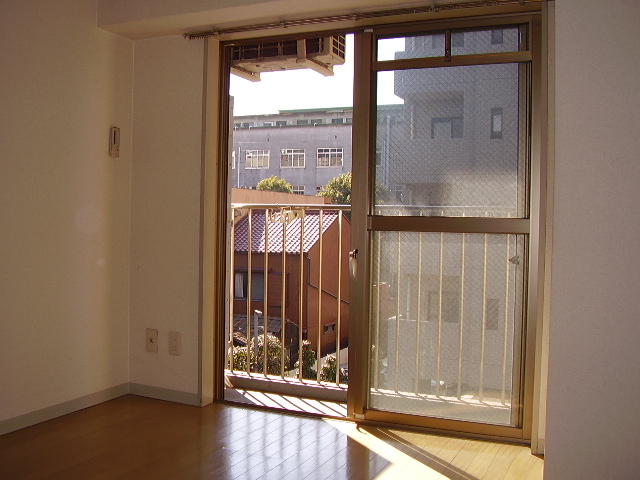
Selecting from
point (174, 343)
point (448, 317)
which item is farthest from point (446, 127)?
point (174, 343)

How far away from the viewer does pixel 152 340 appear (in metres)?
3.66

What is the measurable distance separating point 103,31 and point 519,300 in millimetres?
2615

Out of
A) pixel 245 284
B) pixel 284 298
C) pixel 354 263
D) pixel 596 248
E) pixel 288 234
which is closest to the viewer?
pixel 596 248

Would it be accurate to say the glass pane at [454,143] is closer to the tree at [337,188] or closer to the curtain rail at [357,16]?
the curtain rail at [357,16]

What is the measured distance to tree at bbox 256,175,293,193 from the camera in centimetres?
662

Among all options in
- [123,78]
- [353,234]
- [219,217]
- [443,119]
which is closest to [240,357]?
[219,217]

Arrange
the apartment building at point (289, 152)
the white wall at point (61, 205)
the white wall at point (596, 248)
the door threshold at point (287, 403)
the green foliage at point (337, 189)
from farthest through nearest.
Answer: the apartment building at point (289, 152), the green foliage at point (337, 189), the door threshold at point (287, 403), the white wall at point (61, 205), the white wall at point (596, 248)

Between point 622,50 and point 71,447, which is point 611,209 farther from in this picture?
point 71,447

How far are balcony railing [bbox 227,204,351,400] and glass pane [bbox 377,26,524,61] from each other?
38.1 inches

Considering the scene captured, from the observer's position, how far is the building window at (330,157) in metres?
6.17

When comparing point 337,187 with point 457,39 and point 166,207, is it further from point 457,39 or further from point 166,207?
point 457,39

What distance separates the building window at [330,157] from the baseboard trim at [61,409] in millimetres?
3234

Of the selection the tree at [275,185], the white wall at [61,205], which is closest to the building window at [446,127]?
the white wall at [61,205]

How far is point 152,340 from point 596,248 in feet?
8.16
